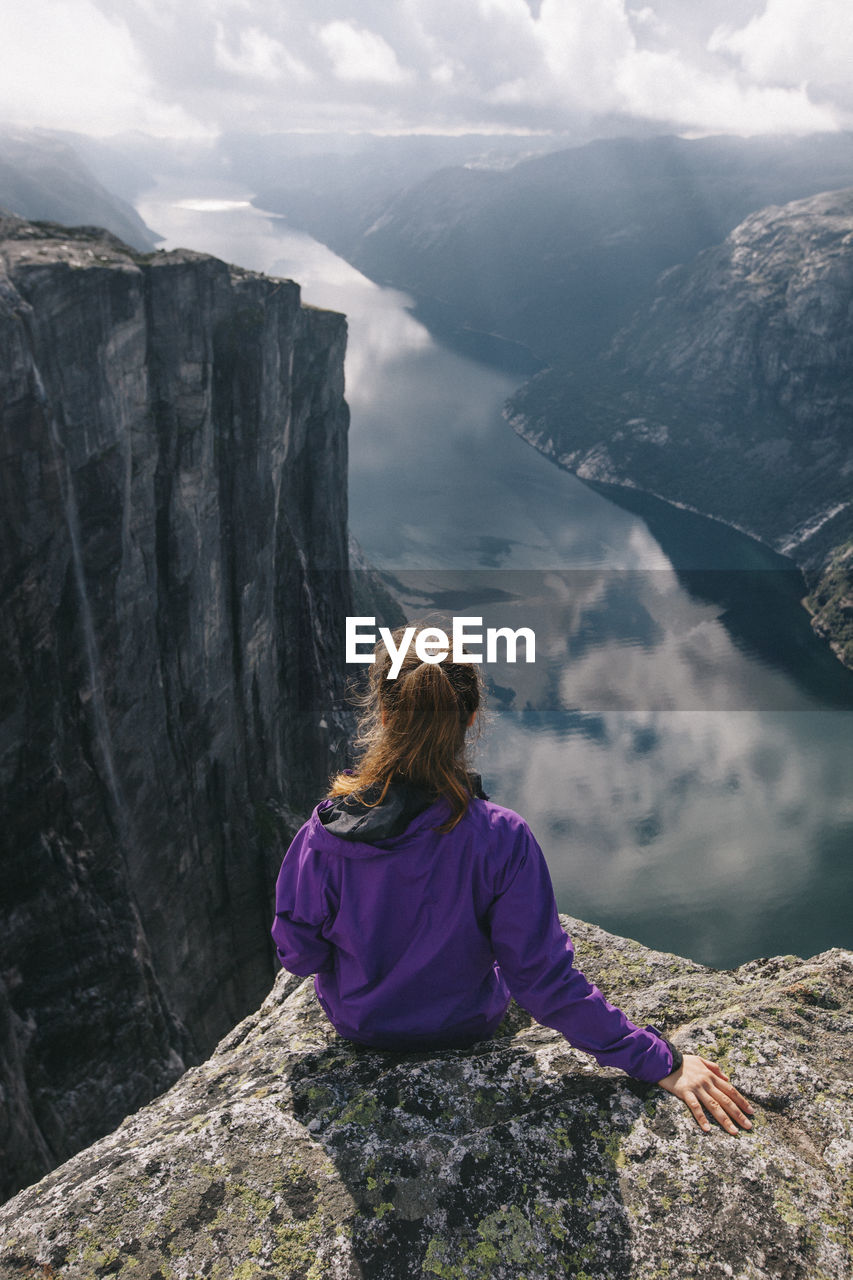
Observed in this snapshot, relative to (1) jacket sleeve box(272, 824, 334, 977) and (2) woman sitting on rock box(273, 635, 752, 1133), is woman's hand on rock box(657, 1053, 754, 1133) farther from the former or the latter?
(1) jacket sleeve box(272, 824, 334, 977)

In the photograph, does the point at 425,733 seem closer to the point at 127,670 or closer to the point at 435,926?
the point at 435,926

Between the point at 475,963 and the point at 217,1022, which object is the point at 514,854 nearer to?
the point at 475,963

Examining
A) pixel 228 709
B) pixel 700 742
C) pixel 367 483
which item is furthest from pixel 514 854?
pixel 367 483

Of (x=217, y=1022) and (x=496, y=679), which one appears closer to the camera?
(x=217, y=1022)

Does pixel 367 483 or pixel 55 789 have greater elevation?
pixel 367 483

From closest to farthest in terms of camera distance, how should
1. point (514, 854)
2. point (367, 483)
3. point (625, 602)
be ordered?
1. point (514, 854)
2. point (625, 602)
3. point (367, 483)

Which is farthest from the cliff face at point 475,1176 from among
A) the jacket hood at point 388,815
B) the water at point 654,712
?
the water at point 654,712

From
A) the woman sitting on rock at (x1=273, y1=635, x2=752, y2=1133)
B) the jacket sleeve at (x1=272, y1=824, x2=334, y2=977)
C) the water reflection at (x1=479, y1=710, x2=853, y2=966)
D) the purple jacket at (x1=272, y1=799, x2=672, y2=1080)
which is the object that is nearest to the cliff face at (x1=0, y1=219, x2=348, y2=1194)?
the jacket sleeve at (x1=272, y1=824, x2=334, y2=977)
